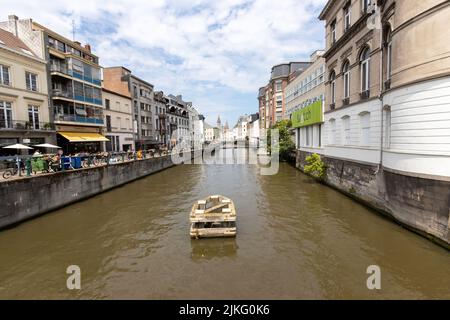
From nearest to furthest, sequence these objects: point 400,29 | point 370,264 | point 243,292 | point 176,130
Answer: point 243,292, point 370,264, point 400,29, point 176,130

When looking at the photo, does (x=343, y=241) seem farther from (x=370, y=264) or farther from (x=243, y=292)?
(x=243, y=292)

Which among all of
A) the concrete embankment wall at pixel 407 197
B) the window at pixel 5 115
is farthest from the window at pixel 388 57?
the window at pixel 5 115

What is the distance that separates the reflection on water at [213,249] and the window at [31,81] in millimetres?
23500

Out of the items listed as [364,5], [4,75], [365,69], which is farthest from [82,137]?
[364,5]

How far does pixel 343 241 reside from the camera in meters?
9.75

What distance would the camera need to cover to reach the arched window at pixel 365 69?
48.8 feet

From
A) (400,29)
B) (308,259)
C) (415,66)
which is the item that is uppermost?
(400,29)

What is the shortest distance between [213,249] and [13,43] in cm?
2693

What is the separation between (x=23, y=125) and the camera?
21.7 meters

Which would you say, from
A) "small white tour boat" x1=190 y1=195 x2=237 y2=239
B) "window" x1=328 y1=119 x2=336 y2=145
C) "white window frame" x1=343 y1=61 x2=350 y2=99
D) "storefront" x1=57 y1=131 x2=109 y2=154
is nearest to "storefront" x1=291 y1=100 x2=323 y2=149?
"window" x1=328 y1=119 x2=336 y2=145

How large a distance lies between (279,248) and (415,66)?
8.55m

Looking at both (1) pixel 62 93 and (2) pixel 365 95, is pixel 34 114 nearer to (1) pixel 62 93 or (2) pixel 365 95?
(1) pixel 62 93

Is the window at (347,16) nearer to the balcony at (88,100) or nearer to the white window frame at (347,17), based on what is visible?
the white window frame at (347,17)

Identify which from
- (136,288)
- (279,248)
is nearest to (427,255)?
(279,248)
